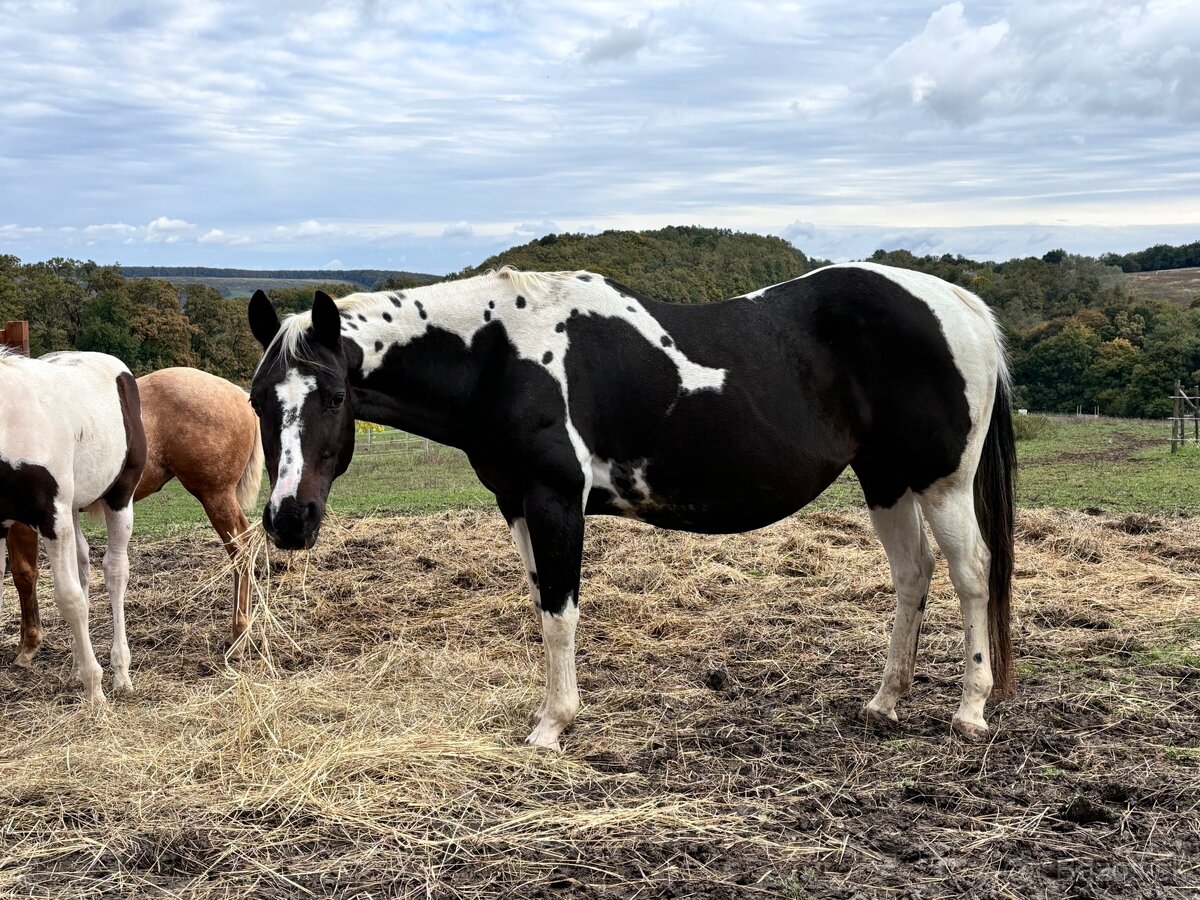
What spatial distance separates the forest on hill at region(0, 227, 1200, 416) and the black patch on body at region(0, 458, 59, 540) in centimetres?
267

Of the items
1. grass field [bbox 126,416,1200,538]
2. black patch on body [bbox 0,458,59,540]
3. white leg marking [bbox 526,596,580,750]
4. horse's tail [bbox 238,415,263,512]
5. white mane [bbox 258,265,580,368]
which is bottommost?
grass field [bbox 126,416,1200,538]

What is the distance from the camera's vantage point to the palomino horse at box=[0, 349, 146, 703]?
464 cm

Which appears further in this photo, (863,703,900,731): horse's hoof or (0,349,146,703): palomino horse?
(0,349,146,703): palomino horse

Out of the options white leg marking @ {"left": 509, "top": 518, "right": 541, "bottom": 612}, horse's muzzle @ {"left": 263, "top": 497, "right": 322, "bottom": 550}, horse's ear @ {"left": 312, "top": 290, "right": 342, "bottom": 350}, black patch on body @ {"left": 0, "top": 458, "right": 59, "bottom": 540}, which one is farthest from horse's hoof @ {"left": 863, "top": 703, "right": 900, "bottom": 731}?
black patch on body @ {"left": 0, "top": 458, "right": 59, "bottom": 540}

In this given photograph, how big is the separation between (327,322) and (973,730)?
3.26 m

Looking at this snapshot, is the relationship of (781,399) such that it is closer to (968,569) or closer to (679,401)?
(679,401)

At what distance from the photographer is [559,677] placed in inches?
164

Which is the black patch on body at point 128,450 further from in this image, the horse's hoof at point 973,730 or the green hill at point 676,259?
the green hill at point 676,259

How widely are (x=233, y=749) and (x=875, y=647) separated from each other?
138 inches

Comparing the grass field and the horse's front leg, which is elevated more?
the horse's front leg

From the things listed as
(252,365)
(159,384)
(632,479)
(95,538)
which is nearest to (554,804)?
(632,479)

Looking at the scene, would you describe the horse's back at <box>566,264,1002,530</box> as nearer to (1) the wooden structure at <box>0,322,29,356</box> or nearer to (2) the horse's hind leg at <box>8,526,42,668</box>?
(2) the horse's hind leg at <box>8,526,42,668</box>

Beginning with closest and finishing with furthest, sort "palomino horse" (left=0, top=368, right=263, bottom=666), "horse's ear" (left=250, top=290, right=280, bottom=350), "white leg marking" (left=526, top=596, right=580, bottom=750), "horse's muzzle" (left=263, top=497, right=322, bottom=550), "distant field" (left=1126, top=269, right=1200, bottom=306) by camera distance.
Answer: "horse's muzzle" (left=263, top=497, right=322, bottom=550) → "horse's ear" (left=250, top=290, right=280, bottom=350) → "white leg marking" (left=526, top=596, right=580, bottom=750) → "palomino horse" (left=0, top=368, right=263, bottom=666) → "distant field" (left=1126, top=269, right=1200, bottom=306)

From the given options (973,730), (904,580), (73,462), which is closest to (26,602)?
(73,462)
